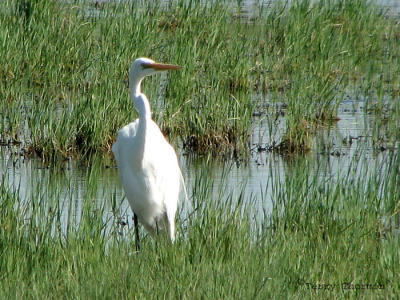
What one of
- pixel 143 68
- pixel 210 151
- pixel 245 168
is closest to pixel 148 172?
pixel 143 68

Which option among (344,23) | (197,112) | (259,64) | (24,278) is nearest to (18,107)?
(197,112)

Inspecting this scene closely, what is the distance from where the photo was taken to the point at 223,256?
15.7 ft

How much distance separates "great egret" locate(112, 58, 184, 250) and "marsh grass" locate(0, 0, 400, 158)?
2033 mm

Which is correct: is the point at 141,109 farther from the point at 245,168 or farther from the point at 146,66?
the point at 245,168

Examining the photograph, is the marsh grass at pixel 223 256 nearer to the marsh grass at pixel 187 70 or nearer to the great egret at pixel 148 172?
the great egret at pixel 148 172

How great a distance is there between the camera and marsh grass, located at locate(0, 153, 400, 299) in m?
4.16

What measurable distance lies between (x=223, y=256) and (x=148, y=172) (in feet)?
3.47

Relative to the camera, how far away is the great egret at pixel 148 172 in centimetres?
557

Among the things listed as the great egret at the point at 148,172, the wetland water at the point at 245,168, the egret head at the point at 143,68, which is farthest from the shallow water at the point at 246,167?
the egret head at the point at 143,68

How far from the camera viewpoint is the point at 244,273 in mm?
4242

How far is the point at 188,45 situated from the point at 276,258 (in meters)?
4.91

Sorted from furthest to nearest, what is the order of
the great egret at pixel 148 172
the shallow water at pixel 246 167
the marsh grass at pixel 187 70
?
1. the marsh grass at pixel 187 70
2. the shallow water at pixel 246 167
3. the great egret at pixel 148 172

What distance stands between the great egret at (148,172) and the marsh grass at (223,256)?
196 millimetres

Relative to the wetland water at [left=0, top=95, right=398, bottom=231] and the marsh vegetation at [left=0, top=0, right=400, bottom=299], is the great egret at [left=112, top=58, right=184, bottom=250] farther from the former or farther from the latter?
the wetland water at [left=0, top=95, right=398, bottom=231]
